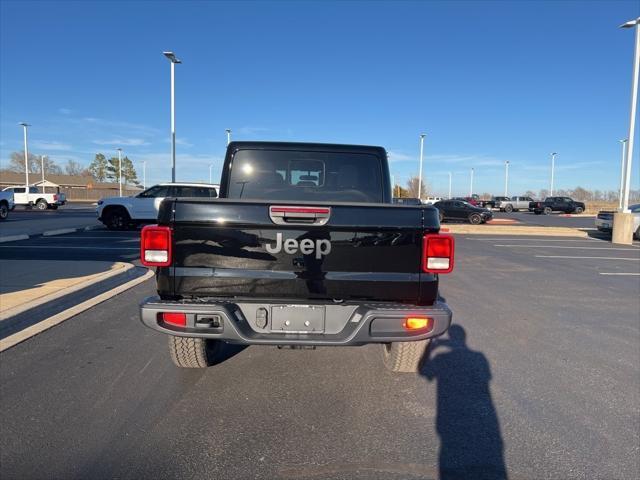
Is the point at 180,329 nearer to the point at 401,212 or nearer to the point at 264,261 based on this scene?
the point at 264,261

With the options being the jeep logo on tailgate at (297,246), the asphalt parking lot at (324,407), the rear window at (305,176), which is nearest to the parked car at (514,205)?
the asphalt parking lot at (324,407)

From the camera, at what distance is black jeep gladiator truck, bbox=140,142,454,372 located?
3.25 metres

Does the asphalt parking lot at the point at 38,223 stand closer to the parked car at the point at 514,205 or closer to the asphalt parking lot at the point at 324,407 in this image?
the asphalt parking lot at the point at 324,407

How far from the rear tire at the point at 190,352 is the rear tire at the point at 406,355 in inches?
63.8

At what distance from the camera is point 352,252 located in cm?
333

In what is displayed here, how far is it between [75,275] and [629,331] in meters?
8.14

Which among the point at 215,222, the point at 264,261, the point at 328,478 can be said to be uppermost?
the point at 215,222

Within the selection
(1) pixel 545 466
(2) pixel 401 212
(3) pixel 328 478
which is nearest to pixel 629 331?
(1) pixel 545 466

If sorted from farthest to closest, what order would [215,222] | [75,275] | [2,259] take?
1. [2,259]
2. [75,275]
3. [215,222]

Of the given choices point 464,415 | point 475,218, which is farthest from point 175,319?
point 475,218

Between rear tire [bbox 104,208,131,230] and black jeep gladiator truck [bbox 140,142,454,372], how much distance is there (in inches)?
628

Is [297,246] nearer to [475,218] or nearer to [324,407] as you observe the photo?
[324,407]

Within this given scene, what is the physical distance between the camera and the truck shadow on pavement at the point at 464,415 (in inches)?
112

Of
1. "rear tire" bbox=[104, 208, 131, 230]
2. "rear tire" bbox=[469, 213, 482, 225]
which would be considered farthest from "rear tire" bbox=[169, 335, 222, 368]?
"rear tire" bbox=[469, 213, 482, 225]
